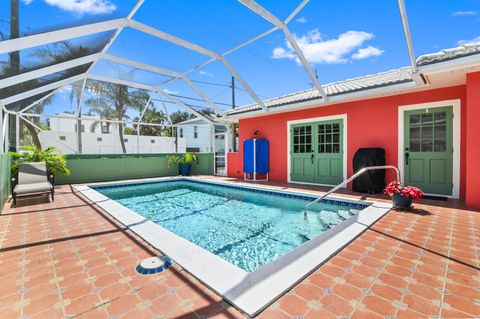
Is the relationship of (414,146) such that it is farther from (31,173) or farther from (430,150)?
(31,173)

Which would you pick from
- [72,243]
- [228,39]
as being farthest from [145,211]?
[228,39]

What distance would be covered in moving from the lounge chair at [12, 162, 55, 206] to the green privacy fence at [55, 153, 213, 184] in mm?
3362

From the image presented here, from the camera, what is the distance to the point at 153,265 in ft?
8.27

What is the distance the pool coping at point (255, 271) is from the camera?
2.03m

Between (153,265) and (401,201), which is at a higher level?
(401,201)

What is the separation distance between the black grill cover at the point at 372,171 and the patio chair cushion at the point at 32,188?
8.37 metres

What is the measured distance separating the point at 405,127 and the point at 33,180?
1035 cm

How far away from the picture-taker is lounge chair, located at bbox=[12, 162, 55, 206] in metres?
5.75

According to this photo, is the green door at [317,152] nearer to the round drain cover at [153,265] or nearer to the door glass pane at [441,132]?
the door glass pane at [441,132]

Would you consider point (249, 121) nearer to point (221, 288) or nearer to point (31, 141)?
point (221, 288)

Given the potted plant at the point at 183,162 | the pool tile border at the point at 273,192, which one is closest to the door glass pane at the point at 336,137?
the pool tile border at the point at 273,192

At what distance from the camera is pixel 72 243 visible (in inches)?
129

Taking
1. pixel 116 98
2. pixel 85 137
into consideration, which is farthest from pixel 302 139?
pixel 85 137

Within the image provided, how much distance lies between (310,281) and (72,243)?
3245mm
